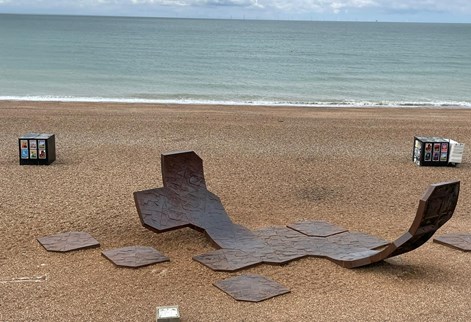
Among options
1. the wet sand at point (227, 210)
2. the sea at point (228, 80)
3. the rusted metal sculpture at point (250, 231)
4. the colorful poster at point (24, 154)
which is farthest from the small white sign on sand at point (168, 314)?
the sea at point (228, 80)

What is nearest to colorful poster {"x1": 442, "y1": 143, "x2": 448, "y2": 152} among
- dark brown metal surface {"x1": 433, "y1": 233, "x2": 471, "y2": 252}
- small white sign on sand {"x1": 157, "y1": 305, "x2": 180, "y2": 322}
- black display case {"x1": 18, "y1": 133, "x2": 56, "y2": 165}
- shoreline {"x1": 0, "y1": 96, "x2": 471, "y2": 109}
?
dark brown metal surface {"x1": 433, "y1": 233, "x2": 471, "y2": 252}

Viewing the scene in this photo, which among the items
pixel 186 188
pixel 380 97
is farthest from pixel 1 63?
pixel 186 188

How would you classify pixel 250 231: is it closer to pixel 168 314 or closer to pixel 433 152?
pixel 168 314

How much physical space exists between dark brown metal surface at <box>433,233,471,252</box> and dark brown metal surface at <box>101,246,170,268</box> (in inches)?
133

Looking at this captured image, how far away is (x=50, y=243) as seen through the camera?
315 inches

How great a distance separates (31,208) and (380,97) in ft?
77.2

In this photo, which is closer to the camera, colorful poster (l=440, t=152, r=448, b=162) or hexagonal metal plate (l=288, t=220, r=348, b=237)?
hexagonal metal plate (l=288, t=220, r=348, b=237)

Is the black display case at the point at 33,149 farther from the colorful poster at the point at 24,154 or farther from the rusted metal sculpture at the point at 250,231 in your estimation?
the rusted metal sculpture at the point at 250,231

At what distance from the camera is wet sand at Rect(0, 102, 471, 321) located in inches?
254

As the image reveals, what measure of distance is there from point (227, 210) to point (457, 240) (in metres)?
3.10

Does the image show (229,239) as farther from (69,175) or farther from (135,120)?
(135,120)

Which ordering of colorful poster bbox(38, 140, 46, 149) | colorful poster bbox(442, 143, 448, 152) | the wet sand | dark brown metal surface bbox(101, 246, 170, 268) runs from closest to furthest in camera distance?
1. the wet sand
2. dark brown metal surface bbox(101, 246, 170, 268)
3. colorful poster bbox(38, 140, 46, 149)
4. colorful poster bbox(442, 143, 448, 152)

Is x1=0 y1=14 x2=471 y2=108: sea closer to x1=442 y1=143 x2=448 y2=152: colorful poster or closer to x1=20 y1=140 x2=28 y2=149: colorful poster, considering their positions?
x1=442 y1=143 x2=448 y2=152: colorful poster

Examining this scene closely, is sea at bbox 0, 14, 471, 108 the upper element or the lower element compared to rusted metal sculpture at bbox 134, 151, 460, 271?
lower
